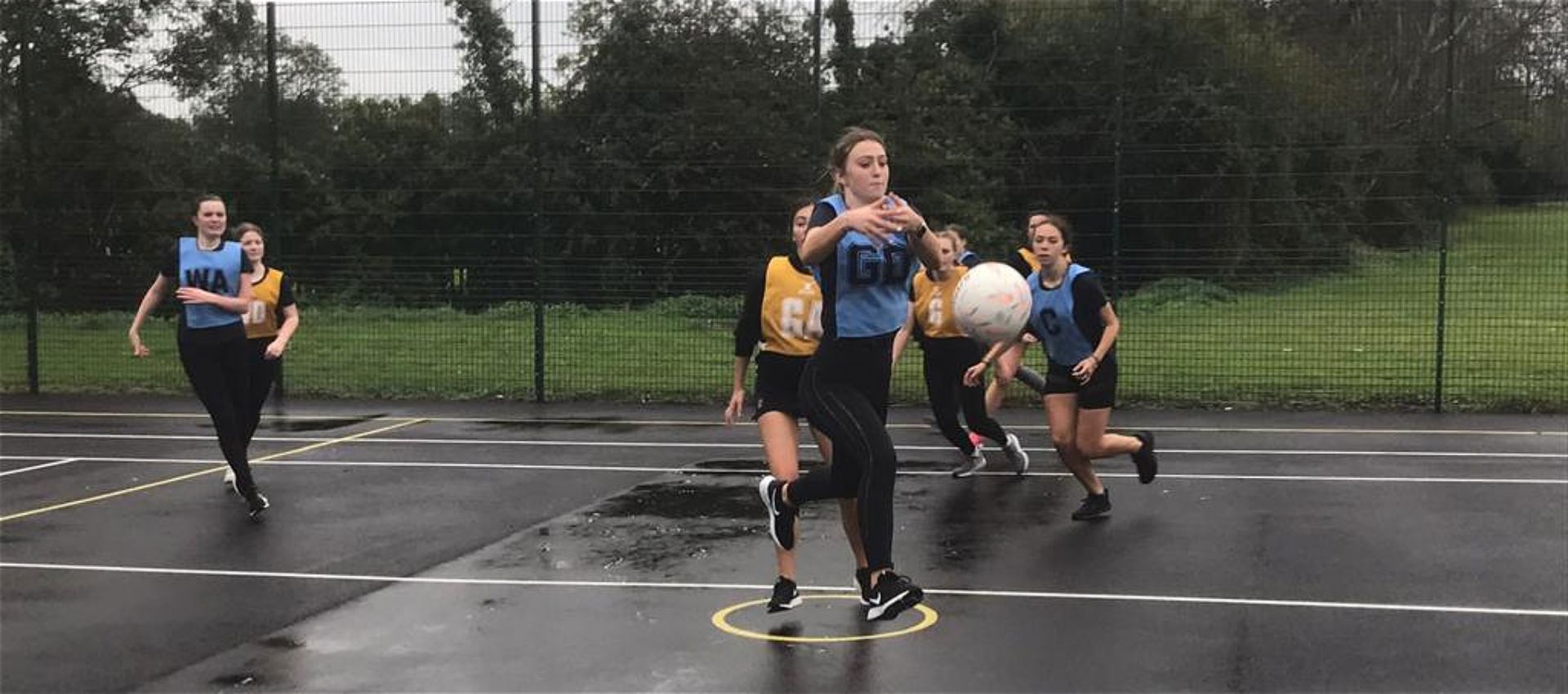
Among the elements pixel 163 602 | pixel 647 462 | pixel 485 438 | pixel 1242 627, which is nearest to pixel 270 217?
pixel 485 438

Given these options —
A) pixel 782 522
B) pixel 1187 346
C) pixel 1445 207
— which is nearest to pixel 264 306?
pixel 782 522

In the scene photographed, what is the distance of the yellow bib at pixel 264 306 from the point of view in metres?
10.2

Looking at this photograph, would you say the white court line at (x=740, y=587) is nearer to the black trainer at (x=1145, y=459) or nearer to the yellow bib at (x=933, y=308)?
the black trainer at (x=1145, y=459)

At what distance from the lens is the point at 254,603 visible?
6496 millimetres

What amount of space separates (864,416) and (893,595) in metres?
0.73

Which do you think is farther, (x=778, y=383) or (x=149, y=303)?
(x=149, y=303)

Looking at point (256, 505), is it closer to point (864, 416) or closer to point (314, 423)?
point (864, 416)

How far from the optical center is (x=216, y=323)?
8836 millimetres

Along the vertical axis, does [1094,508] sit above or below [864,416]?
below

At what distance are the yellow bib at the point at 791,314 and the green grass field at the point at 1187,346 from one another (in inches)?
320

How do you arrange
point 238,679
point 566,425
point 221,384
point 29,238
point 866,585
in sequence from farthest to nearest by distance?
1. point 29,238
2. point 566,425
3. point 221,384
4. point 866,585
5. point 238,679

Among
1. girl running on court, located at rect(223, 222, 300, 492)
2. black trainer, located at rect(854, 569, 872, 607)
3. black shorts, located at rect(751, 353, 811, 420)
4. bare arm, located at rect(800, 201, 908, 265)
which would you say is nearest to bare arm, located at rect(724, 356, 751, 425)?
black shorts, located at rect(751, 353, 811, 420)

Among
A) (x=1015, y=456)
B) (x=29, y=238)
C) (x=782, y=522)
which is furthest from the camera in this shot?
(x=29, y=238)

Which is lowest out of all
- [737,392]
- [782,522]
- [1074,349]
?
[782,522]
